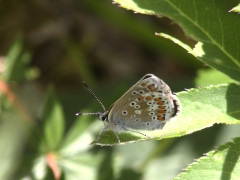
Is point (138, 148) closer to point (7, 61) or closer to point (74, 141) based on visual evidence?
point (74, 141)

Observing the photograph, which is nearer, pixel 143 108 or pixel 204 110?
pixel 204 110

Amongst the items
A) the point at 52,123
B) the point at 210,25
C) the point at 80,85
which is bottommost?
the point at 80,85

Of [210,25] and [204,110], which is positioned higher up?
[210,25]

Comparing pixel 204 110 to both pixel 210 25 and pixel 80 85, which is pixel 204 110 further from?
pixel 80 85

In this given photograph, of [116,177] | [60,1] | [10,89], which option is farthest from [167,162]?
[60,1]

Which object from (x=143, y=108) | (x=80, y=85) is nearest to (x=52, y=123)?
(x=143, y=108)

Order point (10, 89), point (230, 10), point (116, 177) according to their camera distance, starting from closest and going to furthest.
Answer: point (230, 10), point (116, 177), point (10, 89)

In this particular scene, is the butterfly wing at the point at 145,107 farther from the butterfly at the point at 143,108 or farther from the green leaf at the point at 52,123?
the green leaf at the point at 52,123

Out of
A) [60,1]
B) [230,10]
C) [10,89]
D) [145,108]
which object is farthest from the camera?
[60,1]
